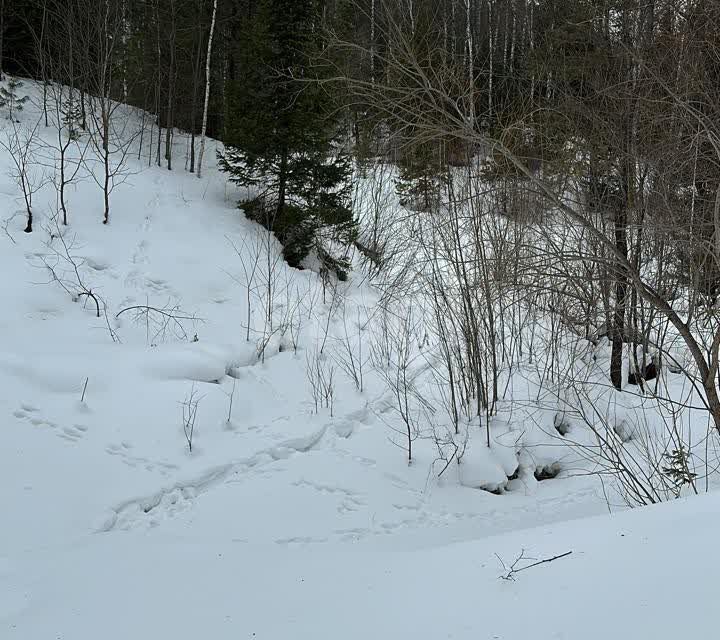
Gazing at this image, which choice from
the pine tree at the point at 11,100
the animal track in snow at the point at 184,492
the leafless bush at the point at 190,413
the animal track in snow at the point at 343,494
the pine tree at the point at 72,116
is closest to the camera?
the animal track in snow at the point at 184,492

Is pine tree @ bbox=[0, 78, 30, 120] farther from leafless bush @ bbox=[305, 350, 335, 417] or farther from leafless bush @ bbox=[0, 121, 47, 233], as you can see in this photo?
leafless bush @ bbox=[305, 350, 335, 417]

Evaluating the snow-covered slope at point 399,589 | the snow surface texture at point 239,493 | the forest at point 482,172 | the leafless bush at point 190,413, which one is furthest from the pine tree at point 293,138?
the snow-covered slope at point 399,589

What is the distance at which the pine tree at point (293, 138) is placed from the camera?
1115 centimetres

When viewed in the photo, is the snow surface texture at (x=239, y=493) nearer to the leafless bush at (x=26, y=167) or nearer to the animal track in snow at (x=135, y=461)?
the animal track in snow at (x=135, y=461)

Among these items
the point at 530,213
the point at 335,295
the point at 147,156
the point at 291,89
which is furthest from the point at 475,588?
the point at 147,156

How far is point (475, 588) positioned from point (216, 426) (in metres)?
4.39

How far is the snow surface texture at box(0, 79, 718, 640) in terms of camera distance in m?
2.21

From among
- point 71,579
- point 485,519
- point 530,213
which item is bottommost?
point 485,519

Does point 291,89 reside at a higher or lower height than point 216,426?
higher

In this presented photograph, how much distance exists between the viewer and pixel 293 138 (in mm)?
11086

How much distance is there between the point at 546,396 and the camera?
7.19 meters

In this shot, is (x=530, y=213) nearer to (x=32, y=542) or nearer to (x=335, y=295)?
(x=335, y=295)

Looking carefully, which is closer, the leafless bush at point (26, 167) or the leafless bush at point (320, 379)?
the leafless bush at point (320, 379)

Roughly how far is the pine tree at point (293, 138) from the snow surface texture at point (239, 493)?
2.96ft
